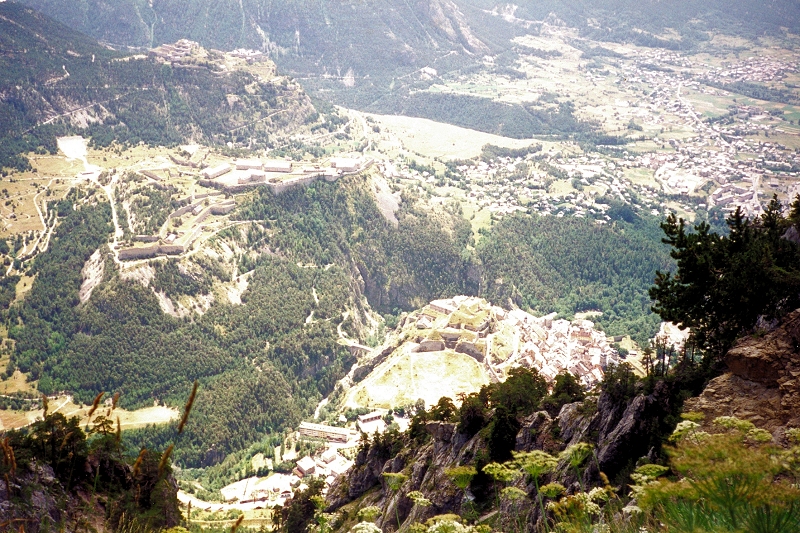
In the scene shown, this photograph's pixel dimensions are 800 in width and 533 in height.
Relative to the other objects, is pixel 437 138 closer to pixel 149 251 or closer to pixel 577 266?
pixel 577 266

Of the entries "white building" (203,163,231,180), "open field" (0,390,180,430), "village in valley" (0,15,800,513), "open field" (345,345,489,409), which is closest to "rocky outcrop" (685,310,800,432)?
"village in valley" (0,15,800,513)

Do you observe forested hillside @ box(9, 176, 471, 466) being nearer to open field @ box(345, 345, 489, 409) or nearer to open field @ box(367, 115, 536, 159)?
open field @ box(345, 345, 489, 409)

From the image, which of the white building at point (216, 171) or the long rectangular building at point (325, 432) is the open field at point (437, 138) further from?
the long rectangular building at point (325, 432)

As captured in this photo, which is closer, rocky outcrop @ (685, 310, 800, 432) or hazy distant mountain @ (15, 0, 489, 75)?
rocky outcrop @ (685, 310, 800, 432)

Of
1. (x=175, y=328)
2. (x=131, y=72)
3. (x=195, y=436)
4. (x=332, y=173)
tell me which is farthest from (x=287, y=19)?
(x=195, y=436)

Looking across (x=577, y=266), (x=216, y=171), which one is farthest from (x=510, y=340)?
(x=216, y=171)
